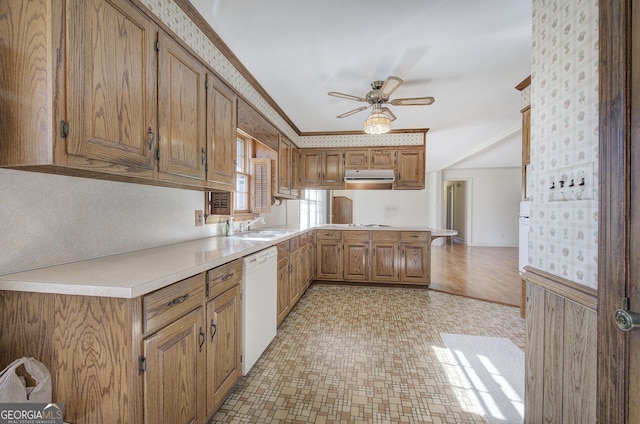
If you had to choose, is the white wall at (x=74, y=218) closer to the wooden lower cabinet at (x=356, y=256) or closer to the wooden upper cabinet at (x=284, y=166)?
the wooden upper cabinet at (x=284, y=166)

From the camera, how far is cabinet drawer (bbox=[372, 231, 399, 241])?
4.01 metres

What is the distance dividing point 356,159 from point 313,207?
2.25 m

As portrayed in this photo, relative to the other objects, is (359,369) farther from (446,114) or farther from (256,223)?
(446,114)

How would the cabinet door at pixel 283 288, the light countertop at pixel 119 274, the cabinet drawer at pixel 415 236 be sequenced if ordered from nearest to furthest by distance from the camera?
the light countertop at pixel 119 274 → the cabinet door at pixel 283 288 → the cabinet drawer at pixel 415 236

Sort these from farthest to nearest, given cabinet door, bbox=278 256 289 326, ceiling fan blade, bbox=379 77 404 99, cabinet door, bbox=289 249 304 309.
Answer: cabinet door, bbox=289 249 304 309 → cabinet door, bbox=278 256 289 326 → ceiling fan blade, bbox=379 77 404 99

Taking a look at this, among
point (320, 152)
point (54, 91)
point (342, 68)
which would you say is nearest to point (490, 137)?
point (320, 152)

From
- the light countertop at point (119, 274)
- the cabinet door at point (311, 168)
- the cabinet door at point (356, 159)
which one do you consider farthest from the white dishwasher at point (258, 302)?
the cabinet door at point (356, 159)

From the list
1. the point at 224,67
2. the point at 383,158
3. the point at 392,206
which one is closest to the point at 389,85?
the point at 224,67

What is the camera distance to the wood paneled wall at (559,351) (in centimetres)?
96

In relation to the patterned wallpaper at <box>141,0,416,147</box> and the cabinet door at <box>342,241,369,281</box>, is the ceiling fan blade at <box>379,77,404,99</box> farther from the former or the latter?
the cabinet door at <box>342,241,369,281</box>

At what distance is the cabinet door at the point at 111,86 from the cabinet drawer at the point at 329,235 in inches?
115

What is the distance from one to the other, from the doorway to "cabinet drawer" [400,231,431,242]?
18.6 ft

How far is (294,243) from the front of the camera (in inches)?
119

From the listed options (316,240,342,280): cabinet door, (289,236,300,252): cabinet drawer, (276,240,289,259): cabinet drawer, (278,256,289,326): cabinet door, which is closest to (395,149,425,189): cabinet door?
(316,240,342,280): cabinet door
